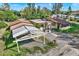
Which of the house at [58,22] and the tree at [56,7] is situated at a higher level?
the tree at [56,7]

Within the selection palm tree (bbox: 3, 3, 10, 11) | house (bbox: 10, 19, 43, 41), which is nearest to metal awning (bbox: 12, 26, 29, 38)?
house (bbox: 10, 19, 43, 41)

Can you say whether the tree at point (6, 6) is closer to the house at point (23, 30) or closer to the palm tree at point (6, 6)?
the palm tree at point (6, 6)

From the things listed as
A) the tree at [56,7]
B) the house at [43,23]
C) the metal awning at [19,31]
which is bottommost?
the metal awning at [19,31]

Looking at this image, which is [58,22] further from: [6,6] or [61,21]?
[6,6]

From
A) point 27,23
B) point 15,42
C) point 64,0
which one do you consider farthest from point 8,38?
point 64,0

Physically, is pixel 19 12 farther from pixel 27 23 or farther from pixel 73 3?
pixel 73 3

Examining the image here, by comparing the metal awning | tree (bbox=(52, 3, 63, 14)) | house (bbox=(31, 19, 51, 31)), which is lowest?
the metal awning

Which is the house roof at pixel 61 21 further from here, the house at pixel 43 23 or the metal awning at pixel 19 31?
the metal awning at pixel 19 31

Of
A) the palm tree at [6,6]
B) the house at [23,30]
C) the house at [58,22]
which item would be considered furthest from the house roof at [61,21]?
the palm tree at [6,6]

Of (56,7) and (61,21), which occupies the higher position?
(56,7)

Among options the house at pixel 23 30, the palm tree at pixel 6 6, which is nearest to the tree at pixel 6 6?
the palm tree at pixel 6 6

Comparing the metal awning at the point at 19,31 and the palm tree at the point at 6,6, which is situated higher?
the palm tree at the point at 6,6

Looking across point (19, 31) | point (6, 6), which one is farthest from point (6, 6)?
point (19, 31)

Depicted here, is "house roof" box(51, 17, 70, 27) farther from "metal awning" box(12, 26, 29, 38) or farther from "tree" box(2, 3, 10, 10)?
"tree" box(2, 3, 10, 10)
